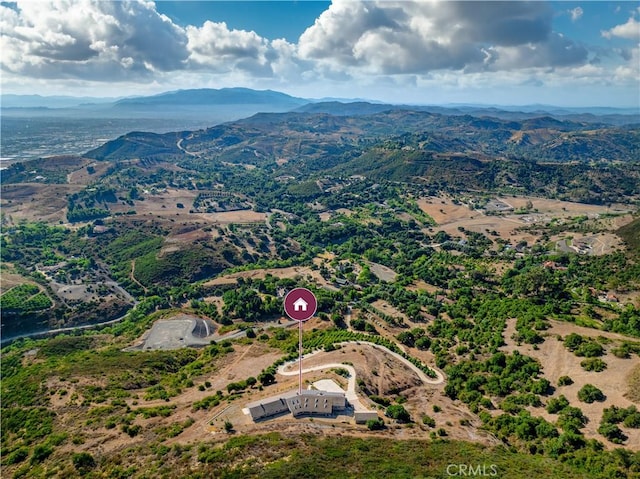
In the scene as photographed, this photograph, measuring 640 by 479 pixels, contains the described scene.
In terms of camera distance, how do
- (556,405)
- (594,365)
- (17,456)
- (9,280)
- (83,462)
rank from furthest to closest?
(9,280)
(594,365)
(556,405)
(17,456)
(83,462)

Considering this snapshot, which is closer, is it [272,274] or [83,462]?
[83,462]

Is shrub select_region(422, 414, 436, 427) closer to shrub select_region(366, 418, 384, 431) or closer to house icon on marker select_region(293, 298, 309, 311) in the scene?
shrub select_region(366, 418, 384, 431)

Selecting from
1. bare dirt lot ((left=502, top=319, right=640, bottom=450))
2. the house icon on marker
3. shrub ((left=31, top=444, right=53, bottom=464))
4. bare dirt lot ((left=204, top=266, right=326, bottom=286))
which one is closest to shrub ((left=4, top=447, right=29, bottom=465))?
shrub ((left=31, top=444, right=53, bottom=464))

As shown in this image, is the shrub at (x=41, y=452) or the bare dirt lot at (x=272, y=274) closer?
the shrub at (x=41, y=452)

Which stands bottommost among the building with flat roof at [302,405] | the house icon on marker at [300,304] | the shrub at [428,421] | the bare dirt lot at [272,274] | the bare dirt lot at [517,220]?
the bare dirt lot at [272,274]

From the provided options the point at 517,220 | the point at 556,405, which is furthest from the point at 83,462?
the point at 517,220

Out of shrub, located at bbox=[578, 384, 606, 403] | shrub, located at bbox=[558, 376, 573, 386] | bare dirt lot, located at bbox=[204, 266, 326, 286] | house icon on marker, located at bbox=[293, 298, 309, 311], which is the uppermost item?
house icon on marker, located at bbox=[293, 298, 309, 311]


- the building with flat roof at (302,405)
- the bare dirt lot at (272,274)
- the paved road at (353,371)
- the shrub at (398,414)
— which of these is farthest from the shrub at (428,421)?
the bare dirt lot at (272,274)

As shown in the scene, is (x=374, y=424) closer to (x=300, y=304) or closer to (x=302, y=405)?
(x=302, y=405)

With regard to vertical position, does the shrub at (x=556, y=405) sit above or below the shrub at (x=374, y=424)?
below

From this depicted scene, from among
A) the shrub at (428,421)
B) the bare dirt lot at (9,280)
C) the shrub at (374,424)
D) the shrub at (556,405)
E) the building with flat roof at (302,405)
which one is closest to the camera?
the shrub at (374,424)

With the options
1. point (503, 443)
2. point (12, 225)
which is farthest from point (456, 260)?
point (12, 225)

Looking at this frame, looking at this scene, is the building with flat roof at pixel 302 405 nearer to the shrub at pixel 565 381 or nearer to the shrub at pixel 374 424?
the shrub at pixel 374 424
